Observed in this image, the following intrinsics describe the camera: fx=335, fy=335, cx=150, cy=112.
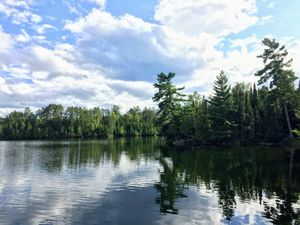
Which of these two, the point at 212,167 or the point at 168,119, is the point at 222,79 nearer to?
the point at 168,119

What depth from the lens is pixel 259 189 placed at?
26375 mm

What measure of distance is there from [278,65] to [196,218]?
60.8 meters

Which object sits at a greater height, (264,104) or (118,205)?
(264,104)

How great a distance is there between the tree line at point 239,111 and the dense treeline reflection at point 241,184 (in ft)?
116

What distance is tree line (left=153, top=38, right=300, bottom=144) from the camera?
72.3 meters

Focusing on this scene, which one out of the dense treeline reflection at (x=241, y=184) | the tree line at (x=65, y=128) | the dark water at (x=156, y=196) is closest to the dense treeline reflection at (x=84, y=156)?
the dark water at (x=156, y=196)

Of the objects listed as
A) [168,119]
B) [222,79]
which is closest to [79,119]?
[168,119]

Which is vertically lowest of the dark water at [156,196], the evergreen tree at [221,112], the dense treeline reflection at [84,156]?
the dark water at [156,196]

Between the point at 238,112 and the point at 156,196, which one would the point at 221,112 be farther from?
the point at 156,196

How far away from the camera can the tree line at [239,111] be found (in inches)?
2847

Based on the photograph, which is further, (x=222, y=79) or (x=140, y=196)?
(x=222, y=79)

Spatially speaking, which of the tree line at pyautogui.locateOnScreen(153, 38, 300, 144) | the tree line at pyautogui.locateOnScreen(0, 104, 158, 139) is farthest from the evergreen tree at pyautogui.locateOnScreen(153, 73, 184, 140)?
the tree line at pyautogui.locateOnScreen(0, 104, 158, 139)

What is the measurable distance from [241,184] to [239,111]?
61.2 meters

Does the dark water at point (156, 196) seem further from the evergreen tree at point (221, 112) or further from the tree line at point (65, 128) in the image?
the tree line at point (65, 128)
